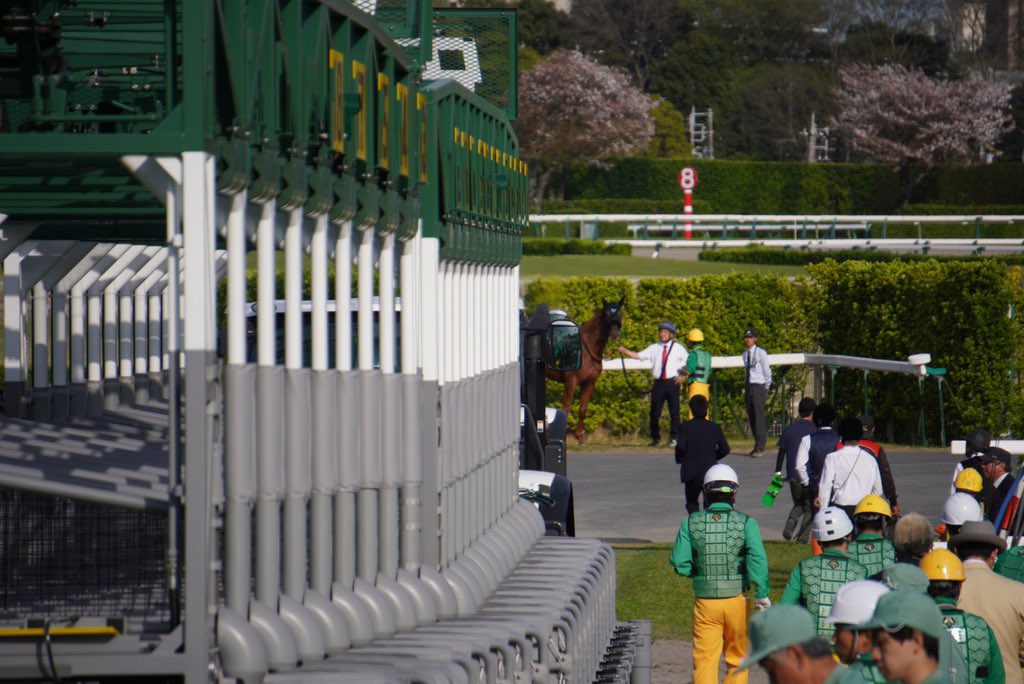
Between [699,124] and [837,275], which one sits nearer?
[837,275]

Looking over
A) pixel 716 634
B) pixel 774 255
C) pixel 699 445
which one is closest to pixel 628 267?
pixel 774 255

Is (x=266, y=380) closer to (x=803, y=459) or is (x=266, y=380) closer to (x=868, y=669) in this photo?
(x=868, y=669)

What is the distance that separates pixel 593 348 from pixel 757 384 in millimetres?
2400

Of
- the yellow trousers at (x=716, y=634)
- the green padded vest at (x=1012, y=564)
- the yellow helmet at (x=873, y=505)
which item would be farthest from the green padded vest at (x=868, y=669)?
the yellow trousers at (x=716, y=634)

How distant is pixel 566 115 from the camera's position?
57594 millimetres

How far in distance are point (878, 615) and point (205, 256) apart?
196 centimetres

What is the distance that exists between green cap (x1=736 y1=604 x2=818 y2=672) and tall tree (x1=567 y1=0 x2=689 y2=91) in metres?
67.5

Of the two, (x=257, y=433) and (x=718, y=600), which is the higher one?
(x=257, y=433)

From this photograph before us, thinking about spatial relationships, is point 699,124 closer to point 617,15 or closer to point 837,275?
point 617,15

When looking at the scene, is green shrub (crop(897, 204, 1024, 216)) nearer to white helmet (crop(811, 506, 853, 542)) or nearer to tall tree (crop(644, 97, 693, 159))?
tall tree (crop(644, 97, 693, 159))

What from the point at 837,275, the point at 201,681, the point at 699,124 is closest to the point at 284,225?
the point at 201,681

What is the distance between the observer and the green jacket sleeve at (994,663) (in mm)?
6316

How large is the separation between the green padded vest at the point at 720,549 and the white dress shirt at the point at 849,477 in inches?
107

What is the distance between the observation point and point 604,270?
118ft
